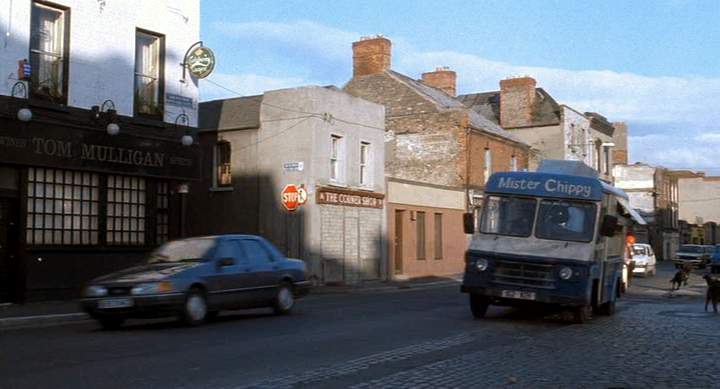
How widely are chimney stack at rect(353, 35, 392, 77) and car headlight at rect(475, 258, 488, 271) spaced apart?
31387mm

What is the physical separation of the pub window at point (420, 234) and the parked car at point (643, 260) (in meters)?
10.7

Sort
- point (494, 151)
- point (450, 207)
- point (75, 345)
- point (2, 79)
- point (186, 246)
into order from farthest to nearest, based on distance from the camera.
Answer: point (494, 151), point (450, 207), point (2, 79), point (186, 246), point (75, 345)

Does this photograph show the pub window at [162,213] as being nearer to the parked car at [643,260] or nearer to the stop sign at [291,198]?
the stop sign at [291,198]

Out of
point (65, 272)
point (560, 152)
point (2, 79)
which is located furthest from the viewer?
point (560, 152)

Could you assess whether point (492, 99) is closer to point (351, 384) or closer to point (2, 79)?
point (2, 79)

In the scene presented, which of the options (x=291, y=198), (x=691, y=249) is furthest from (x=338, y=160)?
(x=691, y=249)

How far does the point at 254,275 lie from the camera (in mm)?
15664

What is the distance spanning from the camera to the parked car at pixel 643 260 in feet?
132

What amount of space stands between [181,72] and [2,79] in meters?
5.59

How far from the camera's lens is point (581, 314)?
50.3 feet

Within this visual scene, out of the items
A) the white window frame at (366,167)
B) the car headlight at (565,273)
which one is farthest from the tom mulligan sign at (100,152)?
the car headlight at (565,273)

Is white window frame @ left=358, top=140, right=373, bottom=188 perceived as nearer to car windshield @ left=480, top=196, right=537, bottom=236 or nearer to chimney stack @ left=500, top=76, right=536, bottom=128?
car windshield @ left=480, top=196, right=537, bottom=236

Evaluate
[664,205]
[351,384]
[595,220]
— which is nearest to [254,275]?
[595,220]

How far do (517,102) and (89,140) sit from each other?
3696 centimetres
